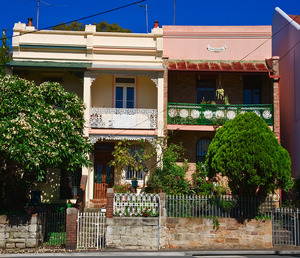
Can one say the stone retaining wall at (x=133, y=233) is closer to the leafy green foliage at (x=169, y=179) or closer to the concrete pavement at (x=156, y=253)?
the concrete pavement at (x=156, y=253)

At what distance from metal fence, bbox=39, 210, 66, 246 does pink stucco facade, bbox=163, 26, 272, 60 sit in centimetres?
1016

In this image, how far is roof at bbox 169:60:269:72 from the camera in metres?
20.0

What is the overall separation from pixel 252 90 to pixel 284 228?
868 cm

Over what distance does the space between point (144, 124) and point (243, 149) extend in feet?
20.8

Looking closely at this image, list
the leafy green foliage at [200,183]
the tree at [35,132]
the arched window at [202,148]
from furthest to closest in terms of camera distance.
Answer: the arched window at [202,148] → the leafy green foliage at [200,183] → the tree at [35,132]

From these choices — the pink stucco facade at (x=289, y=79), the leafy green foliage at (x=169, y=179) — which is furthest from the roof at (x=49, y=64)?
the pink stucco facade at (x=289, y=79)

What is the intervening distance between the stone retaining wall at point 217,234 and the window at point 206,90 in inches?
318

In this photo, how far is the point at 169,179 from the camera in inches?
696

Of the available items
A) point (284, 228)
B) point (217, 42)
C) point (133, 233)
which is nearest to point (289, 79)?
point (217, 42)

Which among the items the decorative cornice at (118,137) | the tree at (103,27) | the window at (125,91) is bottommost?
the decorative cornice at (118,137)

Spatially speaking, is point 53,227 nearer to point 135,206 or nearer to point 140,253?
point 135,206

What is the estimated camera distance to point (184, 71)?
65.5 feet

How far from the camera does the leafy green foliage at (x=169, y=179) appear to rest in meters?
17.5

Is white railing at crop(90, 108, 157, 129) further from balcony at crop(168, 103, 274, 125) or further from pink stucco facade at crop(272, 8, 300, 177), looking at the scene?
pink stucco facade at crop(272, 8, 300, 177)
